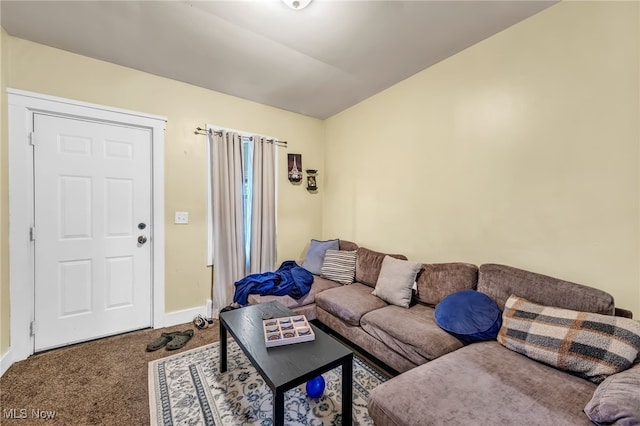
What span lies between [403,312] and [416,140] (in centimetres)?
163

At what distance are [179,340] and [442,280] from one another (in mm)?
2350

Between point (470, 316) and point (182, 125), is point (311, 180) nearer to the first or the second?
point (182, 125)

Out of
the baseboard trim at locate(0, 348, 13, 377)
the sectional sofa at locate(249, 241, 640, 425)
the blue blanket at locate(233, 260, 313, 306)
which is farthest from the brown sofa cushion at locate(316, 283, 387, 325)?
the baseboard trim at locate(0, 348, 13, 377)

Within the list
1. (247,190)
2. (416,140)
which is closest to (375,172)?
(416,140)

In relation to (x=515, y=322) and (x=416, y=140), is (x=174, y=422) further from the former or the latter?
(x=416, y=140)

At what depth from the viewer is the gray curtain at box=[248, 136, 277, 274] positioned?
10.3ft

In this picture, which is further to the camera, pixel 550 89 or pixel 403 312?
pixel 403 312

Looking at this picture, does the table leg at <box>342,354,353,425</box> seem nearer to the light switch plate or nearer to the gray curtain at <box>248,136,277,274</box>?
the gray curtain at <box>248,136,277,274</box>

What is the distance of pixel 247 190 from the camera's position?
3.16 metres

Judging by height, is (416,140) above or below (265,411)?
above

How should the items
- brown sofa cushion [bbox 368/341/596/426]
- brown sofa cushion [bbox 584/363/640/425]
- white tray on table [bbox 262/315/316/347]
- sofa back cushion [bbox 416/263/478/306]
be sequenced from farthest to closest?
sofa back cushion [bbox 416/263/478/306] → white tray on table [bbox 262/315/316/347] → brown sofa cushion [bbox 368/341/596/426] → brown sofa cushion [bbox 584/363/640/425]

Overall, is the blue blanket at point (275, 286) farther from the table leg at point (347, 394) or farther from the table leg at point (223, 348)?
the table leg at point (347, 394)

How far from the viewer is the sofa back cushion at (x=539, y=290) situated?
141cm

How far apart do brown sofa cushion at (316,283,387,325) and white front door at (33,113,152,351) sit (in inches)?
71.2
